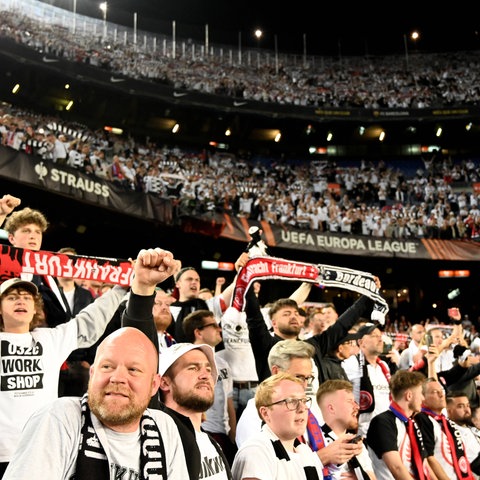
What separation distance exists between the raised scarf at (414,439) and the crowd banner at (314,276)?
3.27 ft

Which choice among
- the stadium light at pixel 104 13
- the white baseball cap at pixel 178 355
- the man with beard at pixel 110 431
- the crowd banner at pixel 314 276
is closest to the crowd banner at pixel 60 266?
the white baseball cap at pixel 178 355

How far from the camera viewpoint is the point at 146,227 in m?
14.6

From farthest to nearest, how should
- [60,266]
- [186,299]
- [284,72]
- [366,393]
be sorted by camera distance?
1. [284,72]
2. [366,393]
3. [186,299]
4. [60,266]

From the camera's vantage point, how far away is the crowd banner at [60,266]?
12.1 ft

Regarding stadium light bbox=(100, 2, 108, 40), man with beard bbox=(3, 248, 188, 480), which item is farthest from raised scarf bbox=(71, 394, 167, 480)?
stadium light bbox=(100, 2, 108, 40)

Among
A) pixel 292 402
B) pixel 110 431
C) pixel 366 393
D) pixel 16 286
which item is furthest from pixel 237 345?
pixel 110 431

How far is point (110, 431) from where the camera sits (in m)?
1.88

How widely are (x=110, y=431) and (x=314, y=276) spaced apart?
3709 mm

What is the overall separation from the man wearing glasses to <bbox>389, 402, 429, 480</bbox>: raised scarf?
A: 1.76 metres

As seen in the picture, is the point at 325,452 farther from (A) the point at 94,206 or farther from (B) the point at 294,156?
(B) the point at 294,156

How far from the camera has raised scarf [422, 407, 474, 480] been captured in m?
5.08

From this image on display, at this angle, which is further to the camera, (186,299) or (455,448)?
(186,299)

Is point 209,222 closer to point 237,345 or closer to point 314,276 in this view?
point 314,276

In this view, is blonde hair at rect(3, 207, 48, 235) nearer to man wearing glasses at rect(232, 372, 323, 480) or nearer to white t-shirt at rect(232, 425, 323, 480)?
man wearing glasses at rect(232, 372, 323, 480)
